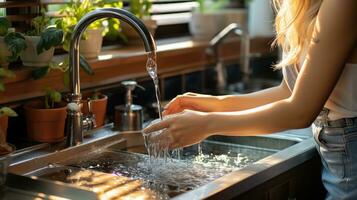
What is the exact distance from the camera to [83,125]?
6.13 feet

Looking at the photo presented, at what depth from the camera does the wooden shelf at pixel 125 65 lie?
71.8 inches

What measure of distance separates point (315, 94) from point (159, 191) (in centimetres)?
42

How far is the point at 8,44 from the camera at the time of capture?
5.62 ft

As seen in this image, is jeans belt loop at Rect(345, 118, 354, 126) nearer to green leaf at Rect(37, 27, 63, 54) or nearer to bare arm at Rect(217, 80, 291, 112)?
bare arm at Rect(217, 80, 291, 112)

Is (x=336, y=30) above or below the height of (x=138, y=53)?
above

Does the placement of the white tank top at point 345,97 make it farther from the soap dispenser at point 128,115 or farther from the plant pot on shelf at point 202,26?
the plant pot on shelf at point 202,26

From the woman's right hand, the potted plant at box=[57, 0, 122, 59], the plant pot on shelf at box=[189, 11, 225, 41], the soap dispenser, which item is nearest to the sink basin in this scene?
the soap dispenser

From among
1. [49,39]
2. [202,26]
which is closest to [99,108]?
[49,39]

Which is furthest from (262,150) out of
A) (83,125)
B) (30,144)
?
(30,144)

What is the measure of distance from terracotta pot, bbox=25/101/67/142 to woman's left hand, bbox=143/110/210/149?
40 cm

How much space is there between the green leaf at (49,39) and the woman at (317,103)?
42 centimetres

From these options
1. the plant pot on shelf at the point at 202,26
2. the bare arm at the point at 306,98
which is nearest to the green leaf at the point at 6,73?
the bare arm at the point at 306,98

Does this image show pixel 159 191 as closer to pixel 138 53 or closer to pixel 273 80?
pixel 138 53

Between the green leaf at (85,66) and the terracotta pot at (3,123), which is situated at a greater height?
the green leaf at (85,66)
